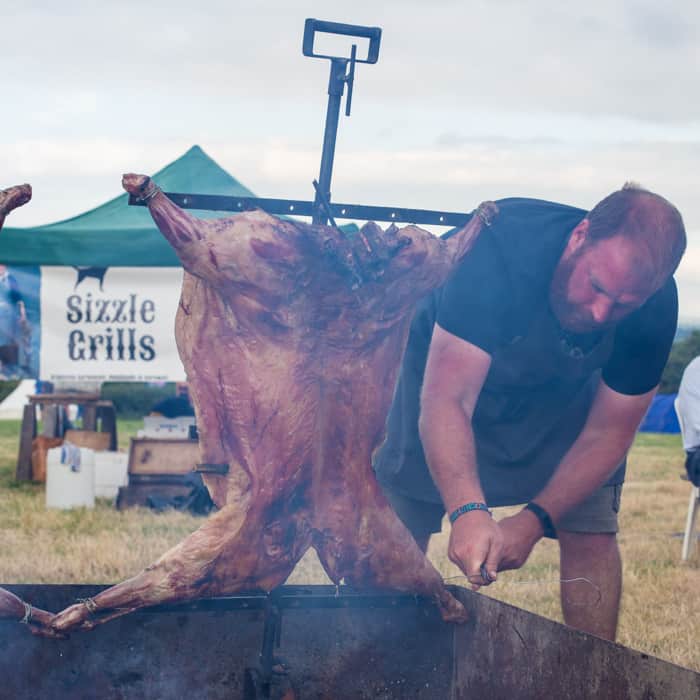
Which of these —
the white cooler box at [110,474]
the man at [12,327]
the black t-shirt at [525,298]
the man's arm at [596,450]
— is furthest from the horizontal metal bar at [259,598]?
the white cooler box at [110,474]

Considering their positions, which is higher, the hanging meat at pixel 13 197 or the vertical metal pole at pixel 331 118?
the vertical metal pole at pixel 331 118

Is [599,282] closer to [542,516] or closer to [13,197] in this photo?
[542,516]

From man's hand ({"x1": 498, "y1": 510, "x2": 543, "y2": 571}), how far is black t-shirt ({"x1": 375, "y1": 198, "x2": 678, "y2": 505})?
472mm

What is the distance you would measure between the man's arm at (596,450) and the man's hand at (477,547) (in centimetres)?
44

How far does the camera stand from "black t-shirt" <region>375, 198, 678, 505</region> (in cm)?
315

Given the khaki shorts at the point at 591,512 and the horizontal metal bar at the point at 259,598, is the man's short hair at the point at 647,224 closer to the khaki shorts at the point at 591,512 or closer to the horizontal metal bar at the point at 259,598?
the khaki shorts at the point at 591,512

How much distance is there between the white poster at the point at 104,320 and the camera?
8.59m

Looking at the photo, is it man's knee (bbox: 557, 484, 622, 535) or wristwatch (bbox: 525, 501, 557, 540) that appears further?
man's knee (bbox: 557, 484, 622, 535)

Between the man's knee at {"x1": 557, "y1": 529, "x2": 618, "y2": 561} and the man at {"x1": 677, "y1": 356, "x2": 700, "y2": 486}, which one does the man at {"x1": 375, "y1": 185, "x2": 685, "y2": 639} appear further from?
the man at {"x1": 677, "y1": 356, "x2": 700, "y2": 486}

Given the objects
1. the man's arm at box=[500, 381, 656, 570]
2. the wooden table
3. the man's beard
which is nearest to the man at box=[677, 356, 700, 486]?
the man's arm at box=[500, 381, 656, 570]

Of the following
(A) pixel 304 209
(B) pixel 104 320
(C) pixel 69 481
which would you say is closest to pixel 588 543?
(A) pixel 304 209

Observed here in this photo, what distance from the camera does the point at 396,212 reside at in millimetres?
2783

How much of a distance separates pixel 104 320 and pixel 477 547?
638cm

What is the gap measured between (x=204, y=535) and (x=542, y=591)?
3360 millimetres
